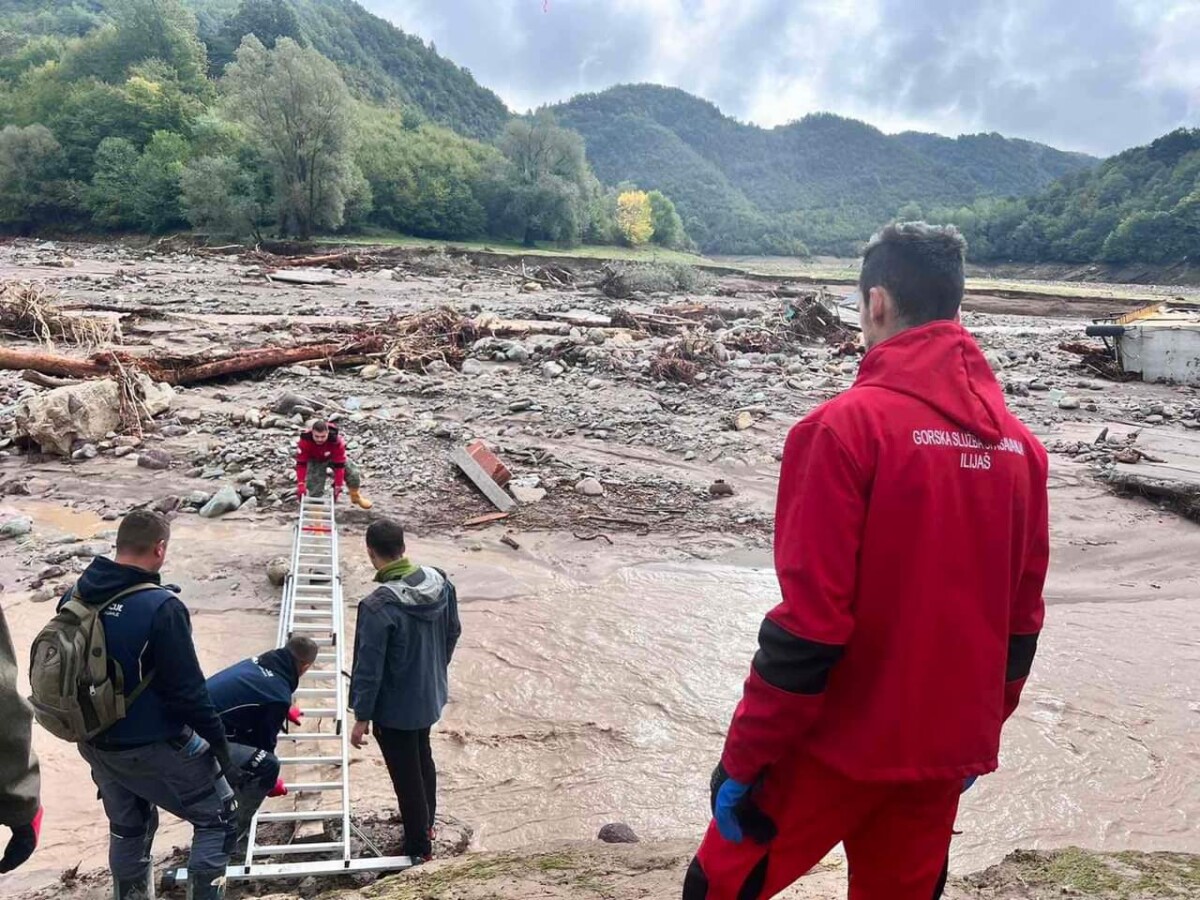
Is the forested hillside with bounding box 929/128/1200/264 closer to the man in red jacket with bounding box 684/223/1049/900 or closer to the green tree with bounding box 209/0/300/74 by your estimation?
the man in red jacket with bounding box 684/223/1049/900

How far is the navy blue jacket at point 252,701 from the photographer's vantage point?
112 inches

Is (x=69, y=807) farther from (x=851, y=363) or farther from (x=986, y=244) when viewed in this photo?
(x=986, y=244)

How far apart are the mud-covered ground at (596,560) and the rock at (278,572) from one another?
0.10 m

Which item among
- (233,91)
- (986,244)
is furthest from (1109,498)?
(986,244)

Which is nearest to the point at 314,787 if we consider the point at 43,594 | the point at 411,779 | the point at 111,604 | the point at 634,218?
the point at 411,779

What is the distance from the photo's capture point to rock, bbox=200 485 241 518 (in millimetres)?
6922

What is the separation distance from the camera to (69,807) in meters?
3.46

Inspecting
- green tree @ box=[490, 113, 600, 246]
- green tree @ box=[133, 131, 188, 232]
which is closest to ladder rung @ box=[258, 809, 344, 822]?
green tree @ box=[133, 131, 188, 232]

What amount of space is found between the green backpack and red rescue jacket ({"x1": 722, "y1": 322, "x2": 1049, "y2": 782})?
187 centimetres

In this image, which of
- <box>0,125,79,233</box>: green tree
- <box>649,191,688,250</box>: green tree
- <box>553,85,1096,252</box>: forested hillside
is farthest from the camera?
<box>553,85,1096,252</box>: forested hillside

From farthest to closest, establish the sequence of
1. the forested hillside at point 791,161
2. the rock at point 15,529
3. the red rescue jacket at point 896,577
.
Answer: the forested hillside at point 791,161
the rock at point 15,529
the red rescue jacket at point 896,577

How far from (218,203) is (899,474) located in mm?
40415

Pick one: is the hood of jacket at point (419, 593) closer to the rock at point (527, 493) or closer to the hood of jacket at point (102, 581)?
the hood of jacket at point (102, 581)

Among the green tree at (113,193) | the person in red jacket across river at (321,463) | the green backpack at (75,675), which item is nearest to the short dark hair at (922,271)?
the green backpack at (75,675)
